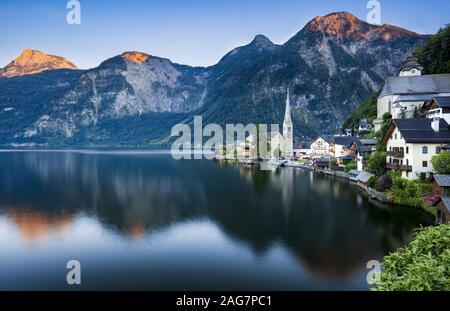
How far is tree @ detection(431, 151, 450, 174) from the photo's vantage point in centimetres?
2827

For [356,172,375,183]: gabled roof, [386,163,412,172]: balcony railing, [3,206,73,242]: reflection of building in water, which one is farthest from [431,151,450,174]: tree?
[3,206,73,242]: reflection of building in water

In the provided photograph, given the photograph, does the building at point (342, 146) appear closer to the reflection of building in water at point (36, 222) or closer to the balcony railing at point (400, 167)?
the balcony railing at point (400, 167)

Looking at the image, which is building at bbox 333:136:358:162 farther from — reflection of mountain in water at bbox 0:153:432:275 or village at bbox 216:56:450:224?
reflection of mountain in water at bbox 0:153:432:275

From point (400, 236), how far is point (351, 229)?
10.5ft

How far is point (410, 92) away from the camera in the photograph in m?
57.9

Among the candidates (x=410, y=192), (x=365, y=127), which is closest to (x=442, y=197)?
(x=410, y=192)

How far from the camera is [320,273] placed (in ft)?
55.1

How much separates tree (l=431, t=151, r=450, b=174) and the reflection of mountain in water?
13.9 feet

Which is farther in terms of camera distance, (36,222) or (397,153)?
(397,153)

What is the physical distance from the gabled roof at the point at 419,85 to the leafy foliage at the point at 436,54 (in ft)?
29.0

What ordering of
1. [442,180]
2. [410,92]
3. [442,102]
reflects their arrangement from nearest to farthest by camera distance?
[442,180]
[442,102]
[410,92]

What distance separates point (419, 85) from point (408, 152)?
30870 millimetres

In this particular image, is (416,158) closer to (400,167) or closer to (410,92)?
(400,167)
